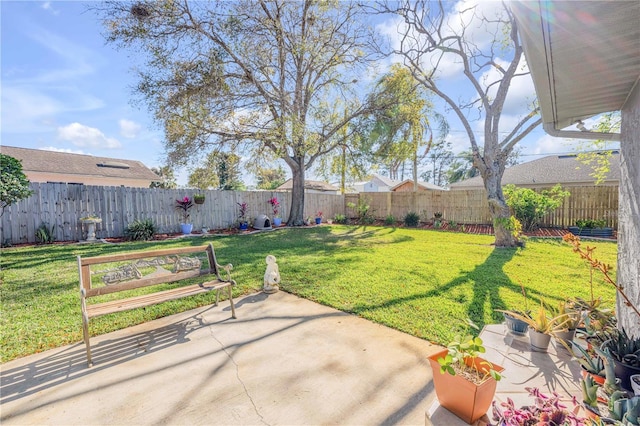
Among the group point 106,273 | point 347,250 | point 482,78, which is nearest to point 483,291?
point 347,250

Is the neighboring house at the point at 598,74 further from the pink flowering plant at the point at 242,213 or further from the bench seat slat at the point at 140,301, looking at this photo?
the pink flowering plant at the point at 242,213

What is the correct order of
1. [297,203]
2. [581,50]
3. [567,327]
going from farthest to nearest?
[297,203] → [567,327] → [581,50]

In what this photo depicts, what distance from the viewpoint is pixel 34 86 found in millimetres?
6707

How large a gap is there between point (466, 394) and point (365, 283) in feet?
10.3

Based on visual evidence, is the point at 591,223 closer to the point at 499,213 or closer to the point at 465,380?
the point at 499,213

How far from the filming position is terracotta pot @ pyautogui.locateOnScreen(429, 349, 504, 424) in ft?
4.73

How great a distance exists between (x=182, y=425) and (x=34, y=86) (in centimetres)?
916

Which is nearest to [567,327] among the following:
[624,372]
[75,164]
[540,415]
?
[624,372]

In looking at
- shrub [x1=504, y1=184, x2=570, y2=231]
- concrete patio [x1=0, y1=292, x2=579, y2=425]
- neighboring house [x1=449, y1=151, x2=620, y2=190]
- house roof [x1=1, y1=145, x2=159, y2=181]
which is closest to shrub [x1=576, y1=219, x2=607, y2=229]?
shrub [x1=504, y1=184, x2=570, y2=231]

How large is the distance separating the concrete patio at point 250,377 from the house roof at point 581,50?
6.86 feet

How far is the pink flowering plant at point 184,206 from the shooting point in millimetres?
10781

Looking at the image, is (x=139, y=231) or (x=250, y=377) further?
(x=139, y=231)

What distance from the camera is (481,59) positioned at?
8.30 m

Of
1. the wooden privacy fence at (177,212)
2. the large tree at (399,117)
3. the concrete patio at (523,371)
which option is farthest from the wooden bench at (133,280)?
the large tree at (399,117)
